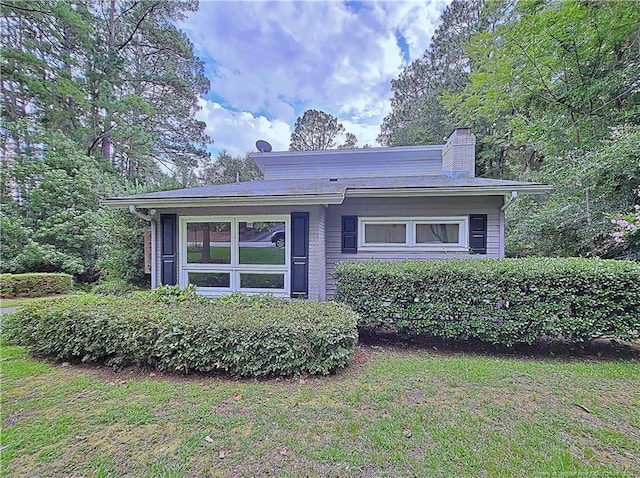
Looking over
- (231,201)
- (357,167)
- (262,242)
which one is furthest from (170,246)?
(357,167)

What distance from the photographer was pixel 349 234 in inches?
289

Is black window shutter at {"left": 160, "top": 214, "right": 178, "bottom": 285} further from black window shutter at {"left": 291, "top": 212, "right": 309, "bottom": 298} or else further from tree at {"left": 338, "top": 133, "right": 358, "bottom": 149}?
tree at {"left": 338, "top": 133, "right": 358, "bottom": 149}

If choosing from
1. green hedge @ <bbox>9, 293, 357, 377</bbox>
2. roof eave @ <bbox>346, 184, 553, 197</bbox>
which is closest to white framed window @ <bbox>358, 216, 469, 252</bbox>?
roof eave @ <bbox>346, 184, 553, 197</bbox>

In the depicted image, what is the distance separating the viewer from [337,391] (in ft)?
11.1

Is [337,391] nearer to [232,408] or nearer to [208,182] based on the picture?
[232,408]

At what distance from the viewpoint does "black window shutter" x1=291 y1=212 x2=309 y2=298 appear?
6516 millimetres

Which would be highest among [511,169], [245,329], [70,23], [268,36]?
[70,23]

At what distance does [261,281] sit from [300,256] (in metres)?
1.09

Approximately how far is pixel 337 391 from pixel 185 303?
2.89 metres

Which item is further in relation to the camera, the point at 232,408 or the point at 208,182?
the point at 208,182

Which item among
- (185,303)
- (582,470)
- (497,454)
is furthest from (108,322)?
(582,470)

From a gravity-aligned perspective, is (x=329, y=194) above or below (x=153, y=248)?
above

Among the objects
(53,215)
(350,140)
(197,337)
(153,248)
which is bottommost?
(197,337)

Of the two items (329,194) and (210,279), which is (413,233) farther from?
(210,279)
